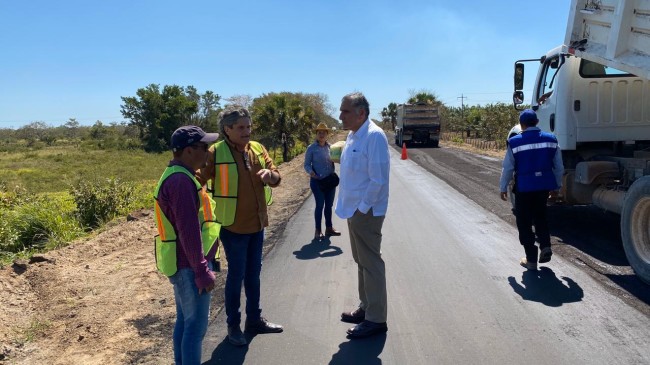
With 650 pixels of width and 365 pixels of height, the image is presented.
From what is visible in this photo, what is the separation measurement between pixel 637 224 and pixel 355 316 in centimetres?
353

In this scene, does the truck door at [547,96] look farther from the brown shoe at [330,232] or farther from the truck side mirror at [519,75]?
the brown shoe at [330,232]

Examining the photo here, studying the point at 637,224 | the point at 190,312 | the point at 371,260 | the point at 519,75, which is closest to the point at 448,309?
the point at 371,260

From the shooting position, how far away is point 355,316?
14.3 feet

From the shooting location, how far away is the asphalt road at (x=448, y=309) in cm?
368

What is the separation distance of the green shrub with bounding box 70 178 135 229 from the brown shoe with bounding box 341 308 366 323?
8544 millimetres

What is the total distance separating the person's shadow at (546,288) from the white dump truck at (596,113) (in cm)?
107

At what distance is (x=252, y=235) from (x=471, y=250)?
12.1 feet

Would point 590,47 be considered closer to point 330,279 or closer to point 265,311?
point 330,279

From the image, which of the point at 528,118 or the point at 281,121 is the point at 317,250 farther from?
the point at 281,121

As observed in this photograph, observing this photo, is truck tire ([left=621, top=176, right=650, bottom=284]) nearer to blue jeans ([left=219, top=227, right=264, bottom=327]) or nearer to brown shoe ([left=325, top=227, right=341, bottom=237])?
brown shoe ([left=325, top=227, right=341, bottom=237])

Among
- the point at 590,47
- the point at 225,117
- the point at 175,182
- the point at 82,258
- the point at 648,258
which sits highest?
the point at 590,47

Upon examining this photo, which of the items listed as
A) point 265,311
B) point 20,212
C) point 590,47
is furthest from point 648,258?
point 20,212

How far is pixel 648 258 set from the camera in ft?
17.0

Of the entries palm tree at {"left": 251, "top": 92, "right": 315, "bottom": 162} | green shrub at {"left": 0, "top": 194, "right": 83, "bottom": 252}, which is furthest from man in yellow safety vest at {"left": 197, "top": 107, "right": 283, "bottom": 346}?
palm tree at {"left": 251, "top": 92, "right": 315, "bottom": 162}
